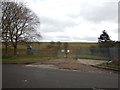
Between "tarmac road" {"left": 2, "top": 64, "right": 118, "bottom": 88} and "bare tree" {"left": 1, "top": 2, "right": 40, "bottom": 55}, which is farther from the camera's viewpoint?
"bare tree" {"left": 1, "top": 2, "right": 40, "bottom": 55}

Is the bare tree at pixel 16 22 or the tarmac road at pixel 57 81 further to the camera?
the bare tree at pixel 16 22

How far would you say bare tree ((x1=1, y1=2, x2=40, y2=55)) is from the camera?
1641 centimetres

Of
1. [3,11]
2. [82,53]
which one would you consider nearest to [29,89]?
[3,11]

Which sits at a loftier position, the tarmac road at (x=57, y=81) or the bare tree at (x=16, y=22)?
the bare tree at (x=16, y=22)

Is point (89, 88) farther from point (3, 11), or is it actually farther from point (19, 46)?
point (19, 46)

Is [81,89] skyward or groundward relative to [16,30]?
groundward

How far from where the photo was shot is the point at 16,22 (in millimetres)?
19828

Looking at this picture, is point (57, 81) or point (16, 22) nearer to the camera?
point (57, 81)

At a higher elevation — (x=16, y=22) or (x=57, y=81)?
(x=16, y=22)

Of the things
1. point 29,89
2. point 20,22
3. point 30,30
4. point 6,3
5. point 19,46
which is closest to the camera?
point 29,89

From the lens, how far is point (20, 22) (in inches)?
823

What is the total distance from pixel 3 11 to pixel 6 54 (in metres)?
8.51

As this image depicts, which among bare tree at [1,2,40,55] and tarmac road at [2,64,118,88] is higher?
bare tree at [1,2,40,55]

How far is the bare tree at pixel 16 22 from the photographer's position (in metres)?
16.4
